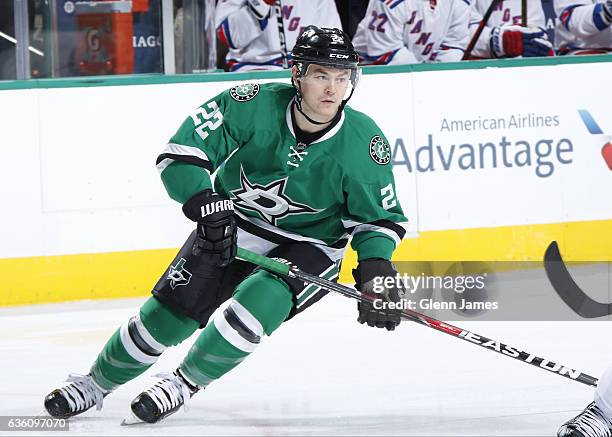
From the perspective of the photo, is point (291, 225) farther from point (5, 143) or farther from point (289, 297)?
point (5, 143)

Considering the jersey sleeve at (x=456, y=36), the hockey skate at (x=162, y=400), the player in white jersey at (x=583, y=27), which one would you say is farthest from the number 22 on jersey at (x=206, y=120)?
the player in white jersey at (x=583, y=27)

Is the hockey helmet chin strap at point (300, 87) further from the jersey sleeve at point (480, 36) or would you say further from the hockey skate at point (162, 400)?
the jersey sleeve at point (480, 36)

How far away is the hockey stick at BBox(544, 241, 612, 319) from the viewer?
14.6 feet

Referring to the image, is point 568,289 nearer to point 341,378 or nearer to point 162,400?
point 341,378

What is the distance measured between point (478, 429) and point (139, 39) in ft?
8.65

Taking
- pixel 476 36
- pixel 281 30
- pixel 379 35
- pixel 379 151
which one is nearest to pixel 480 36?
pixel 476 36

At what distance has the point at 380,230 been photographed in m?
2.89

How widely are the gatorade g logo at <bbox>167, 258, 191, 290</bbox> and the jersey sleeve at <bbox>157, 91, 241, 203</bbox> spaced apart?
0.50 ft

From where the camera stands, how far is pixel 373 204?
2.88 metres

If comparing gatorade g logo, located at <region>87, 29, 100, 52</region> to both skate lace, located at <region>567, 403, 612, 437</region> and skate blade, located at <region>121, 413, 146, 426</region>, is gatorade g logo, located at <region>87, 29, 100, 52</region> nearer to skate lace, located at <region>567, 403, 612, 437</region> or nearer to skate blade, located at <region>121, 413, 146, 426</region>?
skate blade, located at <region>121, 413, 146, 426</region>

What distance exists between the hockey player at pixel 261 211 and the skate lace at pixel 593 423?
0.47 metres

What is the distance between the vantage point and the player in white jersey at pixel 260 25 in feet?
16.5

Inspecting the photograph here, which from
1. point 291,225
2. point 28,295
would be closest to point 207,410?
point 291,225

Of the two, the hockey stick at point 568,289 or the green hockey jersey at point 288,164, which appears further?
the hockey stick at point 568,289
